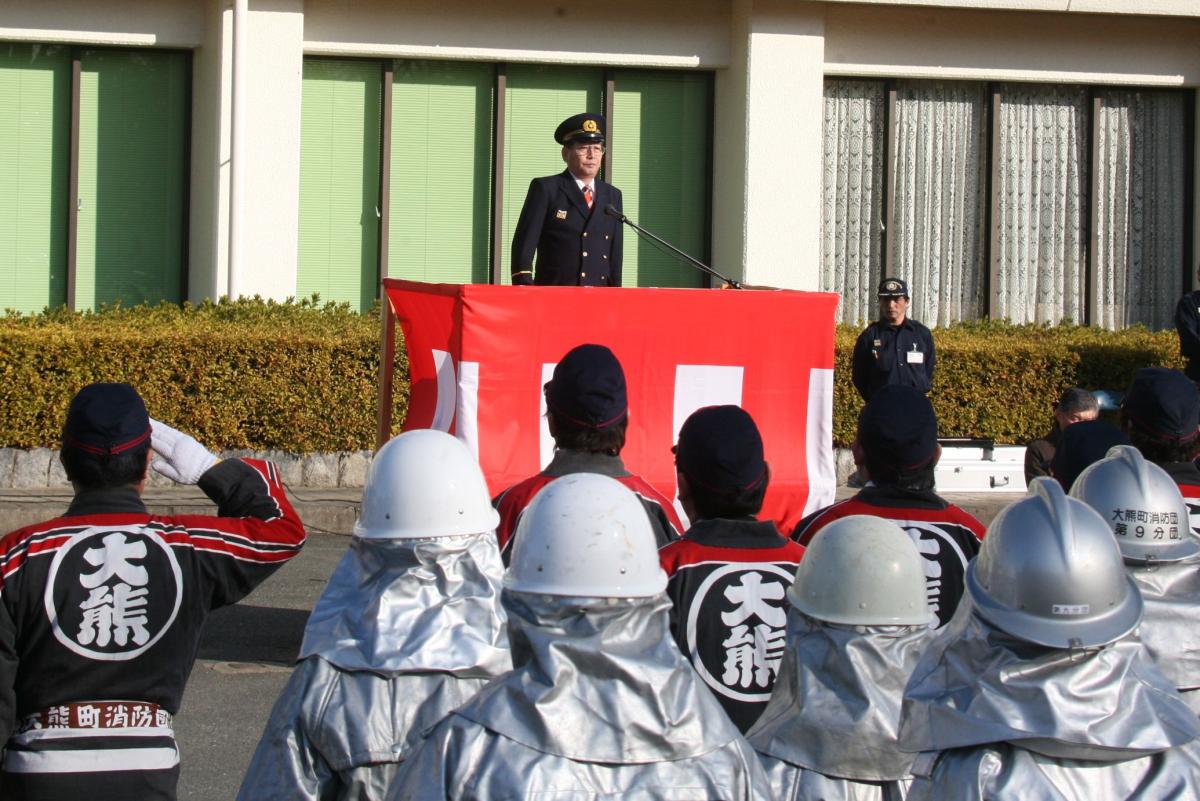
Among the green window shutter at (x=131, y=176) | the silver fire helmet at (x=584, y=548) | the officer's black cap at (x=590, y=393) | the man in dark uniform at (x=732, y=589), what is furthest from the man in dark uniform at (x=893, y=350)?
the silver fire helmet at (x=584, y=548)

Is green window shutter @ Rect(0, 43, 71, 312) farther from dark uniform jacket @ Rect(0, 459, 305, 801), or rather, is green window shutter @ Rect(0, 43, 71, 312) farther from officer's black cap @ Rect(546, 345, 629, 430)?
dark uniform jacket @ Rect(0, 459, 305, 801)

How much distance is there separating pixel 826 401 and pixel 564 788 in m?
5.72

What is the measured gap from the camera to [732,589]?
12.9 feet

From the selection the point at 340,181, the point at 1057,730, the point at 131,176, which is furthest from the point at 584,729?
the point at 131,176

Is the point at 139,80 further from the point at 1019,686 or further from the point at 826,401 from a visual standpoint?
the point at 1019,686

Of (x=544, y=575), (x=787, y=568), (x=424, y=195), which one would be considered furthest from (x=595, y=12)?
(x=544, y=575)

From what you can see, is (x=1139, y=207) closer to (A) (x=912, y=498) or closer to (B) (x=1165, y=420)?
(B) (x=1165, y=420)

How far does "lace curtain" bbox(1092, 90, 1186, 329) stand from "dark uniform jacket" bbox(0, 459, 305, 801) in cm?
1438

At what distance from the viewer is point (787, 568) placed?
3943 millimetres

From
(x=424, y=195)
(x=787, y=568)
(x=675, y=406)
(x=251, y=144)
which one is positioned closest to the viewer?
(x=787, y=568)

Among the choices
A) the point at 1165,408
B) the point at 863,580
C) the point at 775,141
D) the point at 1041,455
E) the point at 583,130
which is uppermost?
the point at 775,141

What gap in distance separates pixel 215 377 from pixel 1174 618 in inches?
362

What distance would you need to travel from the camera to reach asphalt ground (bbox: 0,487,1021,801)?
651 cm

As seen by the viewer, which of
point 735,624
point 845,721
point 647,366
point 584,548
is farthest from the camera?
point 647,366
